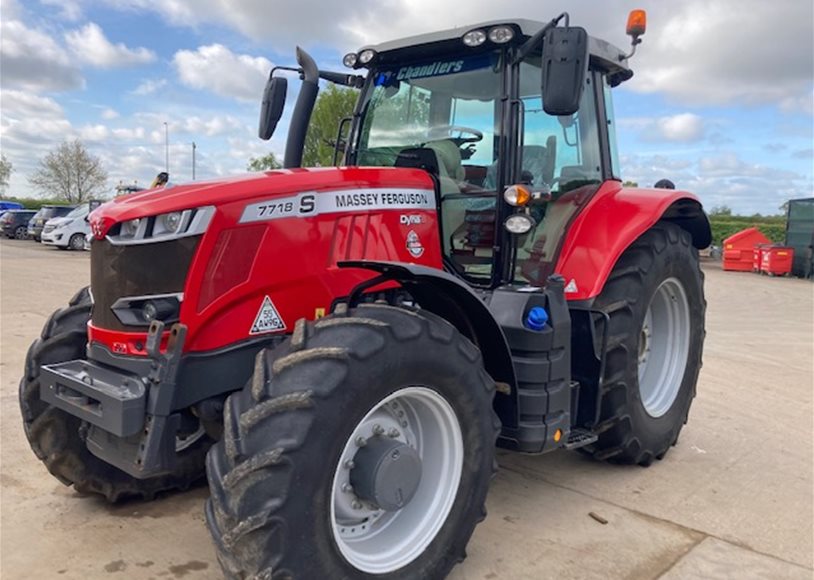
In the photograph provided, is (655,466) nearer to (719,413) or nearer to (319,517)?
(719,413)

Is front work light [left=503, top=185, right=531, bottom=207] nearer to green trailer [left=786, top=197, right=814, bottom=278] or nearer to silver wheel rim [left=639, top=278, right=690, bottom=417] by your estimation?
silver wheel rim [left=639, top=278, right=690, bottom=417]

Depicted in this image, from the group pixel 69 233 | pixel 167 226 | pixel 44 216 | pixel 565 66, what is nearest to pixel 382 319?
pixel 167 226

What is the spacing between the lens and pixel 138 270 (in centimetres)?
270

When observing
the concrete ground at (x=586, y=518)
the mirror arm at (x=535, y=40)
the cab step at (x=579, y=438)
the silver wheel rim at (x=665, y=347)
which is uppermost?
the mirror arm at (x=535, y=40)

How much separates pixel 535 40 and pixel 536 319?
4.42 ft

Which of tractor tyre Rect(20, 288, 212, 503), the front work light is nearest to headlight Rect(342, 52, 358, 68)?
the front work light

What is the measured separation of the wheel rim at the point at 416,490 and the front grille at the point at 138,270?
0.93 meters

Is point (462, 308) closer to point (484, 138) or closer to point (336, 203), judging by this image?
point (336, 203)

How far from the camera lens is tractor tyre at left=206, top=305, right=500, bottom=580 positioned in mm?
2184

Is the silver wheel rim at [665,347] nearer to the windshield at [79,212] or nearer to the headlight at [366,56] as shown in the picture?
the headlight at [366,56]

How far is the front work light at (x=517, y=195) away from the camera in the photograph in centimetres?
331

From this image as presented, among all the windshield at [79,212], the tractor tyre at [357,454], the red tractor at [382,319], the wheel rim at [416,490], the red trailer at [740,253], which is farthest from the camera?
the windshield at [79,212]

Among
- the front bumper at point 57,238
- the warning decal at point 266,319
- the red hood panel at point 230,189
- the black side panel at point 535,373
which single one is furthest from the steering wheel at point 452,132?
the front bumper at point 57,238

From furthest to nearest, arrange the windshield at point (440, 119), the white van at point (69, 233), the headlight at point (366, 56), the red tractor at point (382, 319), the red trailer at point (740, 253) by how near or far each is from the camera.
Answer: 1. the white van at point (69, 233)
2. the red trailer at point (740, 253)
3. the headlight at point (366, 56)
4. the windshield at point (440, 119)
5. the red tractor at point (382, 319)
